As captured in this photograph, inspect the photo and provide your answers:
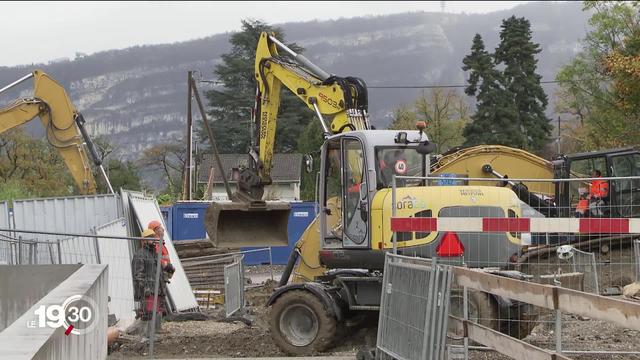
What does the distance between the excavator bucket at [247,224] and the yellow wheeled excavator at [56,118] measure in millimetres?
8415

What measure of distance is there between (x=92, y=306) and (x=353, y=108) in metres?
7.49

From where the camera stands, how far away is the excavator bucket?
15.5m

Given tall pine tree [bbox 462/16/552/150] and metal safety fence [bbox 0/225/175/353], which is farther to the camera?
tall pine tree [bbox 462/16/552/150]

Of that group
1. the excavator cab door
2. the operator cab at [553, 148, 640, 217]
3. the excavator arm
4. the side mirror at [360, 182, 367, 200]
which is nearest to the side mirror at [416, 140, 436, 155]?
the excavator cab door

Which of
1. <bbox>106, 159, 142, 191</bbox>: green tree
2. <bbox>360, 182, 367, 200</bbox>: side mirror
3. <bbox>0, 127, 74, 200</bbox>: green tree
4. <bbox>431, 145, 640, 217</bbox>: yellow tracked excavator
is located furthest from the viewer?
<bbox>106, 159, 142, 191</bbox>: green tree

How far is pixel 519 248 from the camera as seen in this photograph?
11.9 meters

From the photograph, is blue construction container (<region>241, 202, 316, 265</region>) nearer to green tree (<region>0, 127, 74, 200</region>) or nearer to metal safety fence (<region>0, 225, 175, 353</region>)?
metal safety fence (<region>0, 225, 175, 353</region>)

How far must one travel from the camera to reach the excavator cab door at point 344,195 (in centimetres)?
1239

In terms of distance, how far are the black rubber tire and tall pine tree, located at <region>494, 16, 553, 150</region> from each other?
5051cm

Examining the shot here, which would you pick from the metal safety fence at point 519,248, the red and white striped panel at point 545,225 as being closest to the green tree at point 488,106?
the metal safety fence at point 519,248

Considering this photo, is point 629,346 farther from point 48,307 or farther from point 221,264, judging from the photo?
point 221,264

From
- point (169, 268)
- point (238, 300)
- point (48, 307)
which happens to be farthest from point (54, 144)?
point (48, 307)

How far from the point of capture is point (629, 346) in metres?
10.1

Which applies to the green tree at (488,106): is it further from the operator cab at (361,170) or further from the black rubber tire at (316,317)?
the black rubber tire at (316,317)
